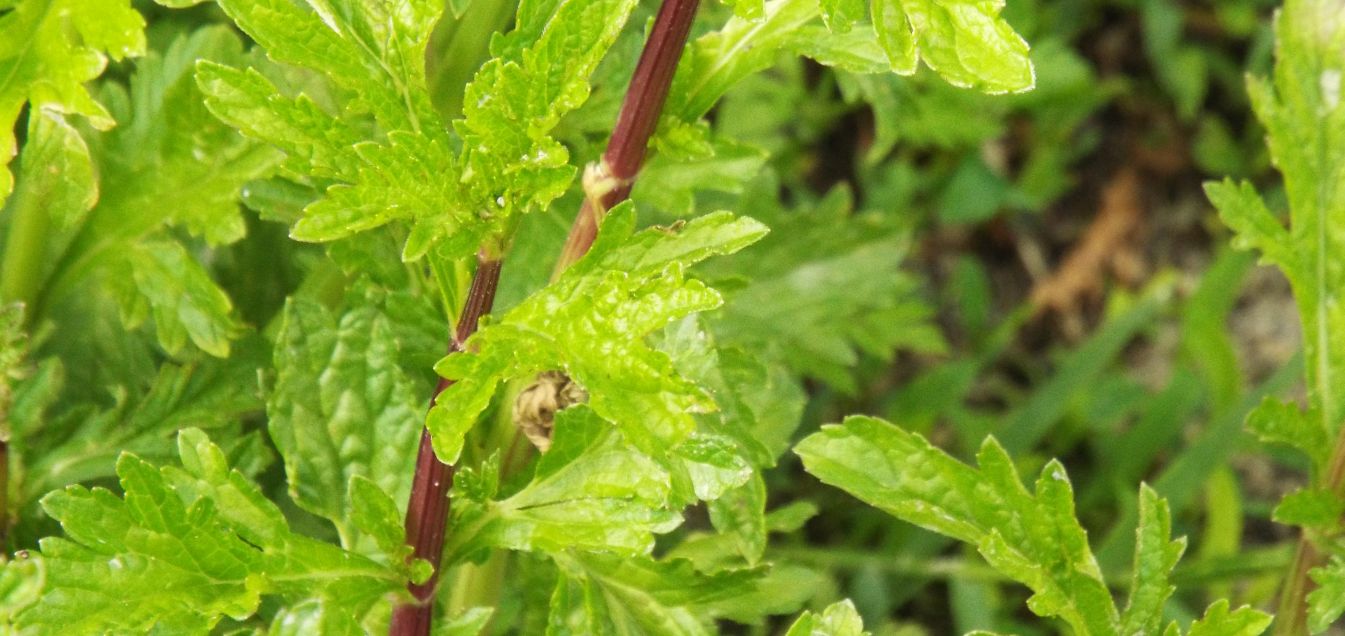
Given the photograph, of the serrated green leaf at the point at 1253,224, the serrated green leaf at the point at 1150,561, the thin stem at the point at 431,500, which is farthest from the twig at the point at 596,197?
the serrated green leaf at the point at 1253,224

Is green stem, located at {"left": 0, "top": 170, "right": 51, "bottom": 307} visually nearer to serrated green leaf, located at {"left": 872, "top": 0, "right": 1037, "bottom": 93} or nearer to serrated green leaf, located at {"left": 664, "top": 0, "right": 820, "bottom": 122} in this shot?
serrated green leaf, located at {"left": 664, "top": 0, "right": 820, "bottom": 122}

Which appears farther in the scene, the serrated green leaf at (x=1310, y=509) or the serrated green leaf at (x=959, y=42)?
the serrated green leaf at (x=1310, y=509)

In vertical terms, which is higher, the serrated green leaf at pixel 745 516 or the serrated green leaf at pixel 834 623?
the serrated green leaf at pixel 745 516

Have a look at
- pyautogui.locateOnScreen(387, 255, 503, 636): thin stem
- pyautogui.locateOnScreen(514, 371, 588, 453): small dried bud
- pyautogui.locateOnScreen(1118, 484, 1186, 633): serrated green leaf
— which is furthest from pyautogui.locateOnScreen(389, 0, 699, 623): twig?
pyautogui.locateOnScreen(1118, 484, 1186, 633): serrated green leaf

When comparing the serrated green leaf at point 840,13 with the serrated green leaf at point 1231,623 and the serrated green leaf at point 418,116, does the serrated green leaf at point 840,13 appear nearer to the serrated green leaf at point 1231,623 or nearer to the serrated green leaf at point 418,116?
the serrated green leaf at point 418,116

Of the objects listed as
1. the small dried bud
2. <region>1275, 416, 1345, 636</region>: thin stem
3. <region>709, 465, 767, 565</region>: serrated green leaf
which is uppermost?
the small dried bud

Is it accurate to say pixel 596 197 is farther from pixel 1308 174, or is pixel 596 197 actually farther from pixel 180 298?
pixel 1308 174
